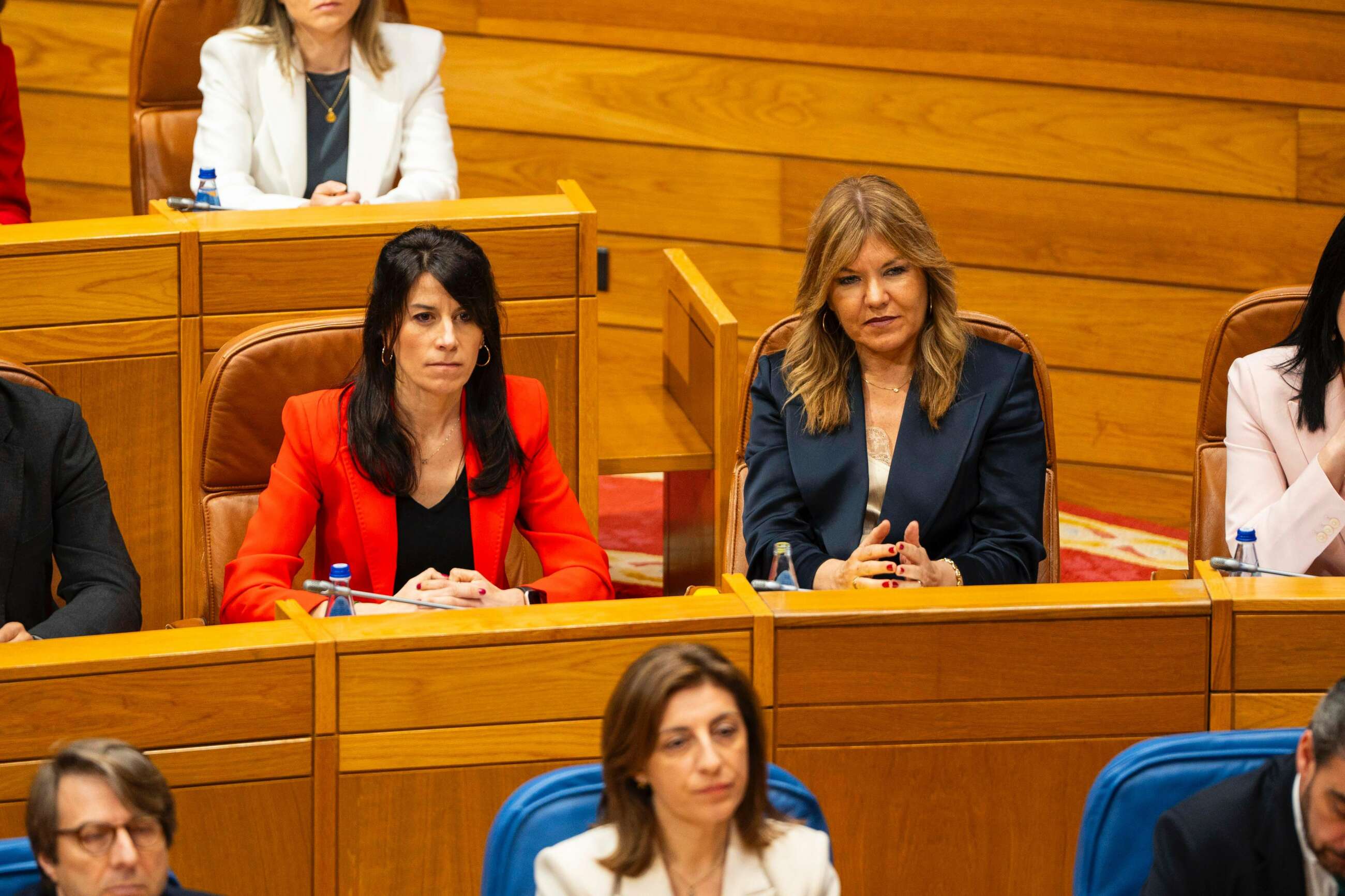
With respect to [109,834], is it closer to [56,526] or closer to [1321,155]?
[56,526]

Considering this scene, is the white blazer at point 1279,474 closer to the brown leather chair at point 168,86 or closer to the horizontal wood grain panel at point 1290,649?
the horizontal wood grain panel at point 1290,649

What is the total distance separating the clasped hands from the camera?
2.36 metres

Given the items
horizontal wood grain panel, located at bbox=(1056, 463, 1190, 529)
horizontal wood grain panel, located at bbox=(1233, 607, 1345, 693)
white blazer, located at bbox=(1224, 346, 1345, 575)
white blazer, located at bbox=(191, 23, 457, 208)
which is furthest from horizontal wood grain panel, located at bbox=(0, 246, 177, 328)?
horizontal wood grain panel, located at bbox=(1056, 463, 1190, 529)

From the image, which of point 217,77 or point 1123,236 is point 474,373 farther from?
point 1123,236

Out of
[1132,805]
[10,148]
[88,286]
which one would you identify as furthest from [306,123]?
[1132,805]

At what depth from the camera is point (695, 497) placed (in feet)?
10.4

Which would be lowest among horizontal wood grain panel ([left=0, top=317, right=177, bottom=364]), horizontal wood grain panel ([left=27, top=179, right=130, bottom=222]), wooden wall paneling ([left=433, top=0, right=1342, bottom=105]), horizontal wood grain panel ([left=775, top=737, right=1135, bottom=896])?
horizontal wood grain panel ([left=775, top=737, right=1135, bottom=896])

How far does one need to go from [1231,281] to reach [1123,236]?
0.22 metres

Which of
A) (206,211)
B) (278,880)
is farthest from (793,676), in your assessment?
(206,211)

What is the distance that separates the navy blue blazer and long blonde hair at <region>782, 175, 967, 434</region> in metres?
0.02

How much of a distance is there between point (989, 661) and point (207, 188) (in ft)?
5.76

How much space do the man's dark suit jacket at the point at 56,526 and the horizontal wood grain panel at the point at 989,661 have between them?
0.88 metres

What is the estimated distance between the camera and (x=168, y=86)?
3.52 metres

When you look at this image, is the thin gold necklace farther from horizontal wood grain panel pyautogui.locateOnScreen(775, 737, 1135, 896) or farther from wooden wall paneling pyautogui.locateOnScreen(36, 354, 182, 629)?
horizontal wood grain panel pyautogui.locateOnScreen(775, 737, 1135, 896)
